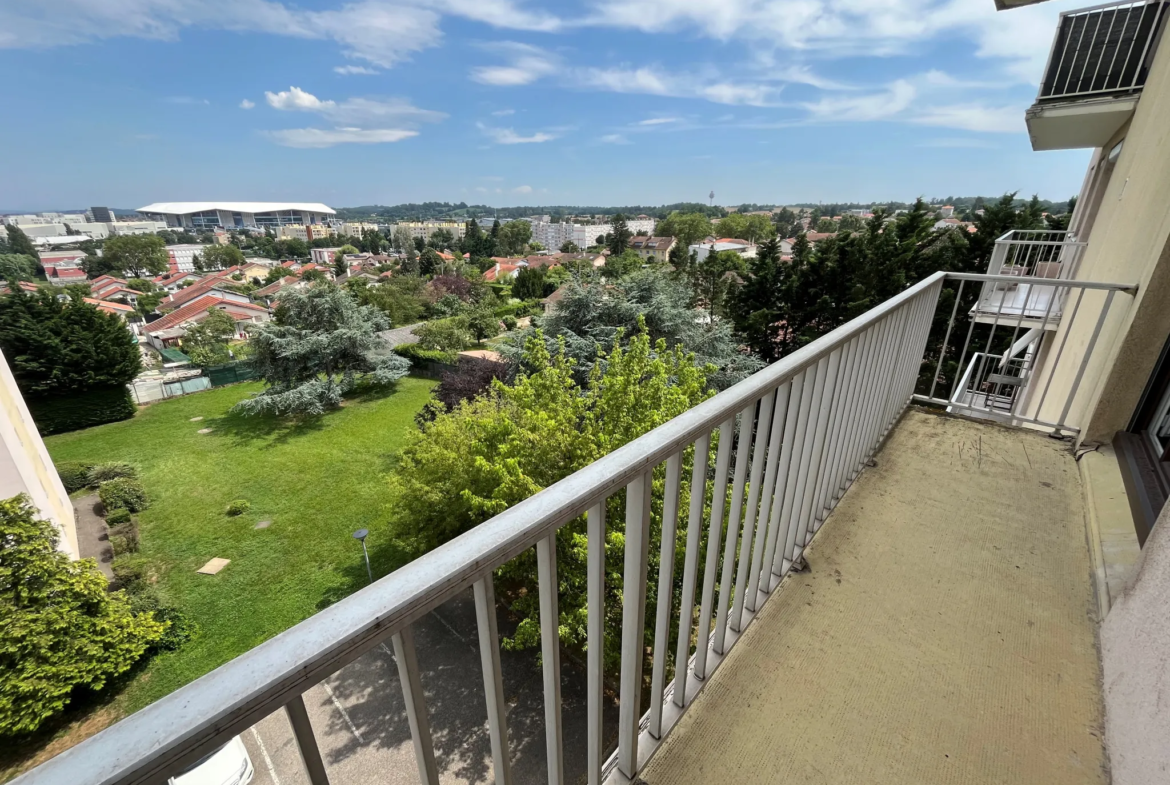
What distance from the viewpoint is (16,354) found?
1562 centimetres

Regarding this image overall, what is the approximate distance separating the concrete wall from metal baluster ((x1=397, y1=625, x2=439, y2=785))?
149 centimetres

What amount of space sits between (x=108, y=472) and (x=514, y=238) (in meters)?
76.2

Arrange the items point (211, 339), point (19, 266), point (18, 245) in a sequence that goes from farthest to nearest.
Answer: point (18, 245), point (19, 266), point (211, 339)

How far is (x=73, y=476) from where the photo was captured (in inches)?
492

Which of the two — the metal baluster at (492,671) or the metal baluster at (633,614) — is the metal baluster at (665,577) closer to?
the metal baluster at (633,614)

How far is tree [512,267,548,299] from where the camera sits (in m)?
39.6

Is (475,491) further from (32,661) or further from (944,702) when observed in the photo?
(944,702)

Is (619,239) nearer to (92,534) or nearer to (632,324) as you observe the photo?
(632,324)

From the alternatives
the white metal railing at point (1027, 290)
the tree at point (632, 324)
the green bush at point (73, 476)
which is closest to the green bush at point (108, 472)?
the green bush at point (73, 476)

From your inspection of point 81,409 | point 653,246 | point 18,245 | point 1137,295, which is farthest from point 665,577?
point 18,245

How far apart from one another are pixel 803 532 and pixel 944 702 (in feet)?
2.14

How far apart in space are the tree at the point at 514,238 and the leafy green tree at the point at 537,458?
76.1 m

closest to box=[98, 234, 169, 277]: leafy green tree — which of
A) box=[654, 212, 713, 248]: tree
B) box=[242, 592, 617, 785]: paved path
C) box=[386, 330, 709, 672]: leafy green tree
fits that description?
box=[654, 212, 713, 248]: tree

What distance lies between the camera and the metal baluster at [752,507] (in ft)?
4.48
